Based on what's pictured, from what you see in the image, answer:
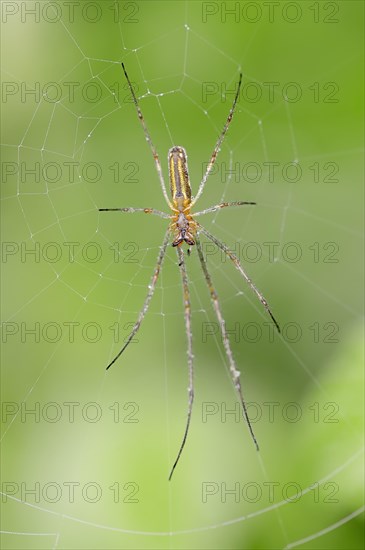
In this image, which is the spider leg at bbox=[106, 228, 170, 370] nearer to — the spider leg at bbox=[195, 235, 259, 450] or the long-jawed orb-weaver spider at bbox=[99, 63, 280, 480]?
the long-jawed orb-weaver spider at bbox=[99, 63, 280, 480]

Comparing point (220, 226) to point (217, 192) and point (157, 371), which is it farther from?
point (157, 371)

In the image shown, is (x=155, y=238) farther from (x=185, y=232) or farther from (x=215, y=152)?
(x=215, y=152)

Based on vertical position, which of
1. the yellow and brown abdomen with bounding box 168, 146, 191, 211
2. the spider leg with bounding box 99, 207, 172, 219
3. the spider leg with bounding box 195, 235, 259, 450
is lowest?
→ the spider leg with bounding box 195, 235, 259, 450

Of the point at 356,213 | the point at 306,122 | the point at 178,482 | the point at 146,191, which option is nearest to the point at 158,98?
the point at 146,191

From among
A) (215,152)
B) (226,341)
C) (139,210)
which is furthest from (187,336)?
(215,152)

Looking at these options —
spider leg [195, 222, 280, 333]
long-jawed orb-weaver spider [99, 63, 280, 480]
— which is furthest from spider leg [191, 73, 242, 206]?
spider leg [195, 222, 280, 333]

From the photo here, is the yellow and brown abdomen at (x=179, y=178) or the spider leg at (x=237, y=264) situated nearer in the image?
the yellow and brown abdomen at (x=179, y=178)

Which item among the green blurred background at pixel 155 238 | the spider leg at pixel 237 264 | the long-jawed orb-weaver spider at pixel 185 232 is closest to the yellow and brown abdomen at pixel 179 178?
the long-jawed orb-weaver spider at pixel 185 232

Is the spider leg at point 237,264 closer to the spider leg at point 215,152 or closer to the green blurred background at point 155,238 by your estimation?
the green blurred background at point 155,238
